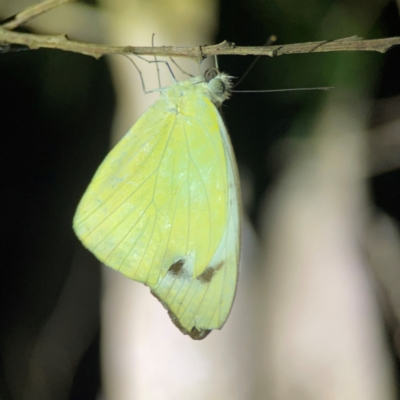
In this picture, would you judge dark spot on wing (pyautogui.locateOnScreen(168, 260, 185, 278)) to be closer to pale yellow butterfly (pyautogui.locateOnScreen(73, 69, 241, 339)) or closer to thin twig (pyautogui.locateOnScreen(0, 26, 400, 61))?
pale yellow butterfly (pyautogui.locateOnScreen(73, 69, 241, 339))

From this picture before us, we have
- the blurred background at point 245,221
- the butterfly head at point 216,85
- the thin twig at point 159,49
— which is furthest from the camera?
the blurred background at point 245,221

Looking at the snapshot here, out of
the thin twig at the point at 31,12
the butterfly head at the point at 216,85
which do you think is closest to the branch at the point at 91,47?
the thin twig at the point at 31,12

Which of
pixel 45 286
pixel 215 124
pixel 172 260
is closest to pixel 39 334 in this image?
pixel 45 286

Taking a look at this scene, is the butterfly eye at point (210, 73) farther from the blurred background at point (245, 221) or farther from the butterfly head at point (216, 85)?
the blurred background at point (245, 221)

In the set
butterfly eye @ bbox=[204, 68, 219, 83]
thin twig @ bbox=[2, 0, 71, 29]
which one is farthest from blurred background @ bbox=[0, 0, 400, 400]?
thin twig @ bbox=[2, 0, 71, 29]

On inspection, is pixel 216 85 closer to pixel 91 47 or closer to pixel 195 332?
pixel 91 47

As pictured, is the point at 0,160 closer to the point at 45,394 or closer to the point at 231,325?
the point at 45,394
